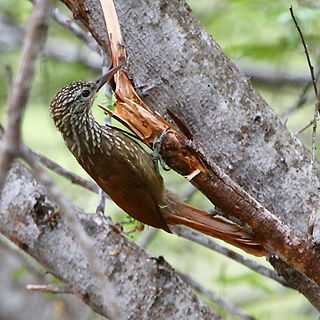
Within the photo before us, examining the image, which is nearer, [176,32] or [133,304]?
[176,32]

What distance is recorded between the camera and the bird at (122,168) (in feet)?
10.7

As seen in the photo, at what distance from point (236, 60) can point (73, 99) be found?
1.47m

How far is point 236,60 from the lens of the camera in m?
4.73

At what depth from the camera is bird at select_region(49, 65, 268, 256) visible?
10.7 feet

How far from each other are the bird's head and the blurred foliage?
269 mm

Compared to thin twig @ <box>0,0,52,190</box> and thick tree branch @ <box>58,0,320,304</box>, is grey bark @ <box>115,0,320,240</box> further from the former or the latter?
thin twig @ <box>0,0,52,190</box>

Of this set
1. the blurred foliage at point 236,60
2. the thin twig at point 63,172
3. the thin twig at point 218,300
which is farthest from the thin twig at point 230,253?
the thin twig at point 63,172

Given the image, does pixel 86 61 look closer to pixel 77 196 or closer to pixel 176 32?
pixel 77 196

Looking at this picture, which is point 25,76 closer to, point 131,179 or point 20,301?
point 131,179

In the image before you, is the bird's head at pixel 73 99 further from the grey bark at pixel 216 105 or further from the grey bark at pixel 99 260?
the grey bark at pixel 216 105

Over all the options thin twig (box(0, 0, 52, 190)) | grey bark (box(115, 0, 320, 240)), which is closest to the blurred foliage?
grey bark (box(115, 0, 320, 240))

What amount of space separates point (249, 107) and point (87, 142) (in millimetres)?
816

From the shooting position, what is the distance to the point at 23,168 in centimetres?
347

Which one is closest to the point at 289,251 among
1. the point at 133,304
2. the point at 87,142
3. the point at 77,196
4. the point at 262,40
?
the point at 133,304
